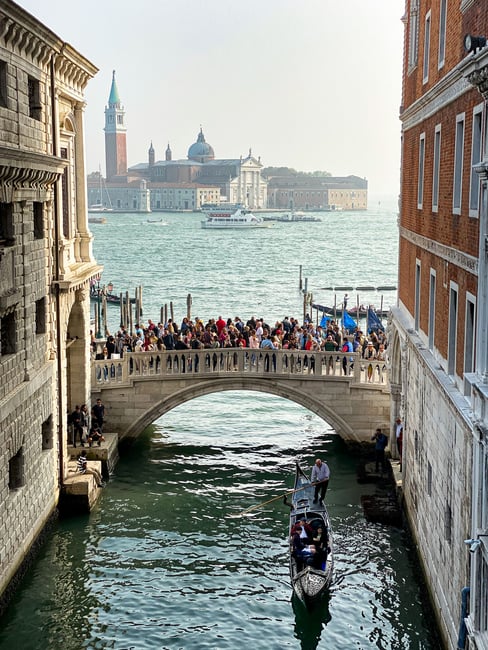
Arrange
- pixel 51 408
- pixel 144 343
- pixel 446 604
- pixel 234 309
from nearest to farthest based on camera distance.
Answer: pixel 446 604
pixel 51 408
pixel 144 343
pixel 234 309

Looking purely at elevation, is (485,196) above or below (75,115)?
below

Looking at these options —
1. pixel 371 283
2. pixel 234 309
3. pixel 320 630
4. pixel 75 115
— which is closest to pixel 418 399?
pixel 320 630

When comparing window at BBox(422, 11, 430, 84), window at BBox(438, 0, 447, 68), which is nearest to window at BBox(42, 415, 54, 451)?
window at BBox(422, 11, 430, 84)

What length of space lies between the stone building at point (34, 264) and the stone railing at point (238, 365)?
94.9 inches

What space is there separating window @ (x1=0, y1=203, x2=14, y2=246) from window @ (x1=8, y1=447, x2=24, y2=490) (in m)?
4.18

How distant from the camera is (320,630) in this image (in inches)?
748

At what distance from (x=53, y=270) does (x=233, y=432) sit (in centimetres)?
1164

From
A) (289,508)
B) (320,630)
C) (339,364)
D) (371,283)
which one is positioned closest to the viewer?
(320,630)

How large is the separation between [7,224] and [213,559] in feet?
27.6

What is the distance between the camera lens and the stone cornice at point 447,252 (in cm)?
1519

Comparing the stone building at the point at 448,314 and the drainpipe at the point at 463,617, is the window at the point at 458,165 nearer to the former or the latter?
the stone building at the point at 448,314

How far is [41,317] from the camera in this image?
2325 cm

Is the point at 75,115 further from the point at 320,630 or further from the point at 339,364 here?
the point at 320,630

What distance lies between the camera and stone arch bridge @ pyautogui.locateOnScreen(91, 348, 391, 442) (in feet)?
96.0
